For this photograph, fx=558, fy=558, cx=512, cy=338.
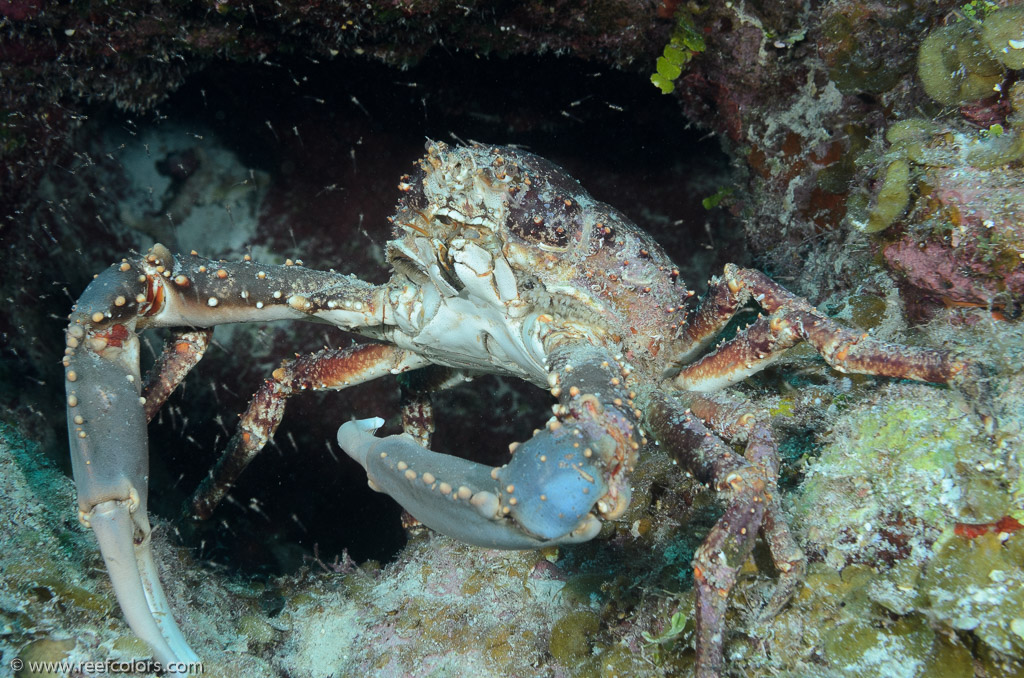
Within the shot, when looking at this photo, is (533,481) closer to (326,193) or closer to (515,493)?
(515,493)

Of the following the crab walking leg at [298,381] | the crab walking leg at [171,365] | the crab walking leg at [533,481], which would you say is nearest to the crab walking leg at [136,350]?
the crab walking leg at [171,365]

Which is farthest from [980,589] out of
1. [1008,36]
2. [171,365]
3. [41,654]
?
[171,365]

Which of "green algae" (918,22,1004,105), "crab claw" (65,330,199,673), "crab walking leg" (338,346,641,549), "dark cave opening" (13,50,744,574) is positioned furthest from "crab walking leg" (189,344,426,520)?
"green algae" (918,22,1004,105)

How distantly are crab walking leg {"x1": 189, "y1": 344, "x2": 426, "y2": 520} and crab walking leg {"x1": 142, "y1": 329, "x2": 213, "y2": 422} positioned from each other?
1.91ft

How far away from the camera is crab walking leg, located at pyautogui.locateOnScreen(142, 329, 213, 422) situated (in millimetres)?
3213

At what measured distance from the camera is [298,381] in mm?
3830

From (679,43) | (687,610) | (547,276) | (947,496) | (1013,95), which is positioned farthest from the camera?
(679,43)

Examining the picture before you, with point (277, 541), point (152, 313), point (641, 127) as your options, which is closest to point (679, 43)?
point (641, 127)

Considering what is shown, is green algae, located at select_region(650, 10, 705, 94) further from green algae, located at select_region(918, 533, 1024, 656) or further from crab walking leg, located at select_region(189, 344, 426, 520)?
green algae, located at select_region(918, 533, 1024, 656)

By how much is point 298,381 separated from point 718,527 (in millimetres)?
2857

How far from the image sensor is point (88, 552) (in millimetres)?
2580

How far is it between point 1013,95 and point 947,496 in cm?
198

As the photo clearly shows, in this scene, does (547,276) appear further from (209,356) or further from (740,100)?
(209,356)

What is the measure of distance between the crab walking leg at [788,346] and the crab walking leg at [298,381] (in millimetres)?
1882
